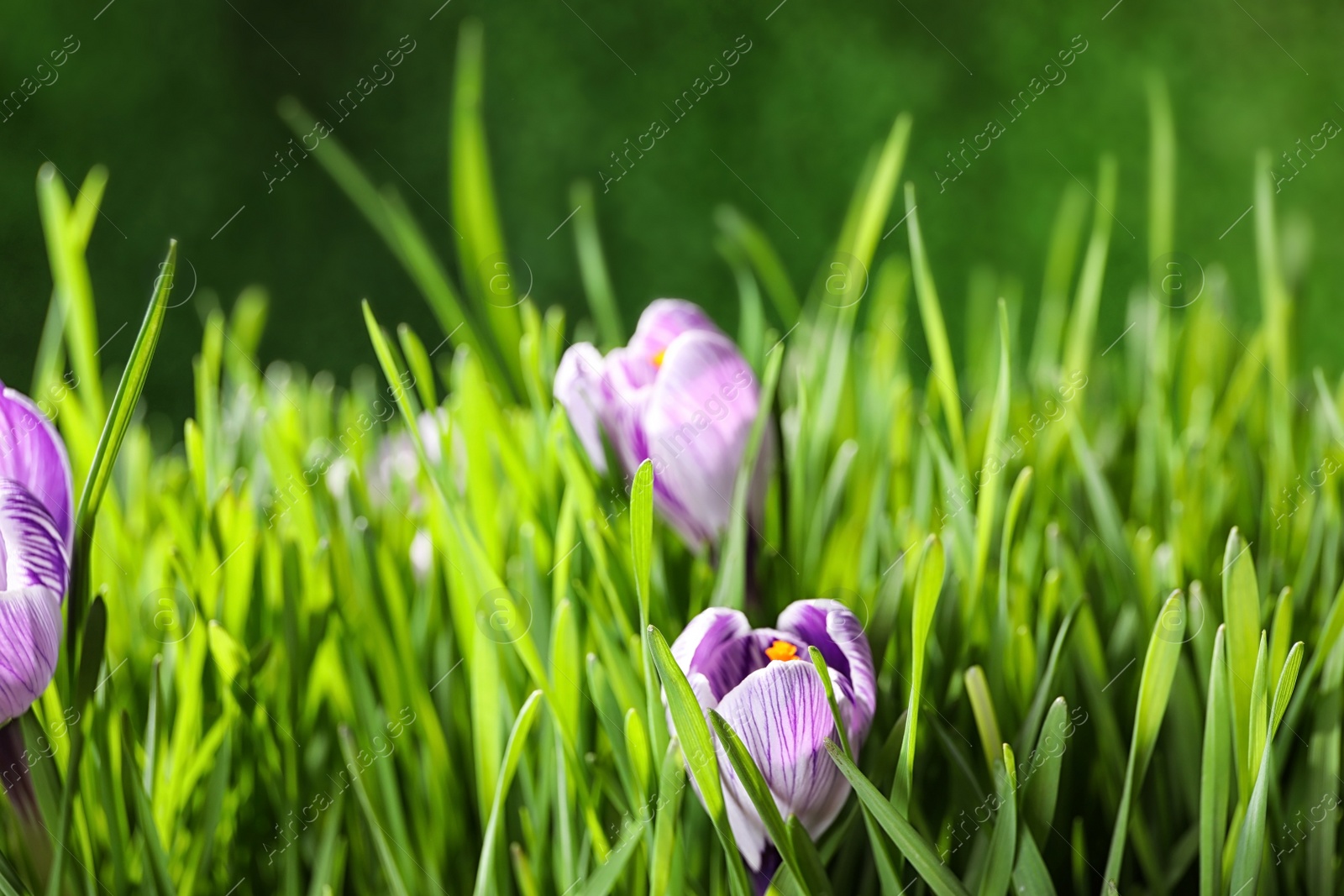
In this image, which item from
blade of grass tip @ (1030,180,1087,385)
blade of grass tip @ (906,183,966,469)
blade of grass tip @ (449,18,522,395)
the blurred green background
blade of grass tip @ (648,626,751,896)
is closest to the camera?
blade of grass tip @ (648,626,751,896)

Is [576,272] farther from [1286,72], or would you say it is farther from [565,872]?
[565,872]

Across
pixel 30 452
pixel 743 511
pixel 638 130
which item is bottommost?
pixel 743 511

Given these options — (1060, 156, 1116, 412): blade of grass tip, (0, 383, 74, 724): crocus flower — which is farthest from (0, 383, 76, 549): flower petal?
(1060, 156, 1116, 412): blade of grass tip

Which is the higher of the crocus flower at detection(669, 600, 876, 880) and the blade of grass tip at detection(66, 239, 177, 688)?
the blade of grass tip at detection(66, 239, 177, 688)

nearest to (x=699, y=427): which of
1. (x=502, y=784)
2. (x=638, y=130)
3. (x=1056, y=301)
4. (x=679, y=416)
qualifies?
(x=679, y=416)

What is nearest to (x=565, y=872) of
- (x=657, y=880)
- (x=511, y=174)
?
(x=657, y=880)

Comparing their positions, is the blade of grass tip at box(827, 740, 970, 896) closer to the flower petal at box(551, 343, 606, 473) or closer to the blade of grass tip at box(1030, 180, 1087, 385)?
the flower petal at box(551, 343, 606, 473)

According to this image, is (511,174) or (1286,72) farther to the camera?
(511,174)

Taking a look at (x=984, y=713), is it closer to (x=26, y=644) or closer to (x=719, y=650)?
(x=719, y=650)
